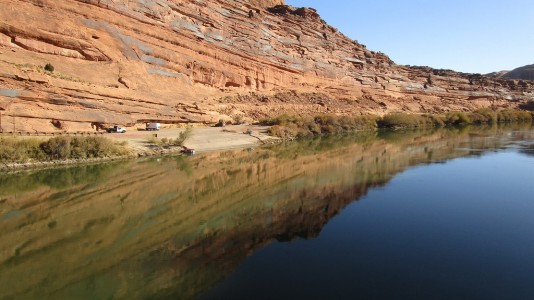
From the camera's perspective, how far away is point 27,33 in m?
24.0

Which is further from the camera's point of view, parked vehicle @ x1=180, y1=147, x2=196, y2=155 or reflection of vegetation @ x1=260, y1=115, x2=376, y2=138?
reflection of vegetation @ x1=260, y1=115, x2=376, y2=138

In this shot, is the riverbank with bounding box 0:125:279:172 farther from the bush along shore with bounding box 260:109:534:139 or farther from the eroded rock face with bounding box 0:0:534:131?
the bush along shore with bounding box 260:109:534:139

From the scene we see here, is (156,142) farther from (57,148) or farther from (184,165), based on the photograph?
(57,148)

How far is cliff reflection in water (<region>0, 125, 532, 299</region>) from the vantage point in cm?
706

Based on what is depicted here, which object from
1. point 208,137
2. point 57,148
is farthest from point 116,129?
point 208,137

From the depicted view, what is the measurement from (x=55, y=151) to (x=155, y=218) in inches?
405

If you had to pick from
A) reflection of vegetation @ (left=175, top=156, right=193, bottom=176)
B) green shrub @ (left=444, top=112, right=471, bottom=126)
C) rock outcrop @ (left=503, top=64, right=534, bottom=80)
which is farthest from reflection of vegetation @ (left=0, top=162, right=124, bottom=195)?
rock outcrop @ (left=503, top=64, right=534, bottom=80)

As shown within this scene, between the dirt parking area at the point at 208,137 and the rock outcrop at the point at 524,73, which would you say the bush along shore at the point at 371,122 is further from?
the rock outcrop at the point at 524,73

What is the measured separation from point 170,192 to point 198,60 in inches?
1020

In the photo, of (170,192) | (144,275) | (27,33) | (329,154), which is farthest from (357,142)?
(144,275)

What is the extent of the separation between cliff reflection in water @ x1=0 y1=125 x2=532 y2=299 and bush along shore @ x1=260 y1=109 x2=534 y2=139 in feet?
52.8

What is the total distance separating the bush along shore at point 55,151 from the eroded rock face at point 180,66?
7.70ft

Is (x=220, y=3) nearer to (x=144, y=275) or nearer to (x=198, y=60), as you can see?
(x=198, y=60)

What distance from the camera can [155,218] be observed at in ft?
35.6
